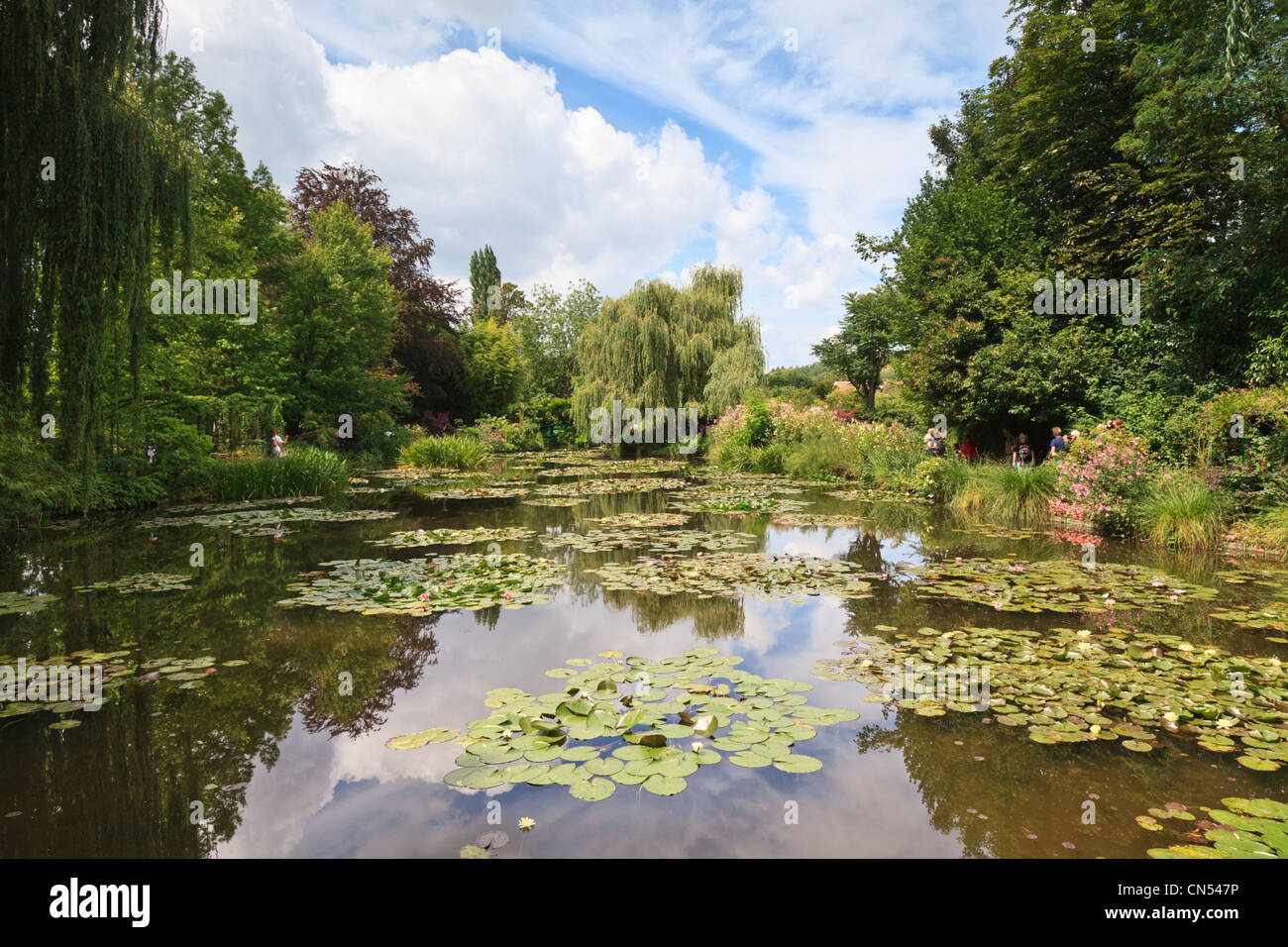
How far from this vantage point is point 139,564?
6.62m

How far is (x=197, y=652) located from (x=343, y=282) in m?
18.4

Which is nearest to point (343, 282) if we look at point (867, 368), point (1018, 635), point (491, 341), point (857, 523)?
point (491, 341)

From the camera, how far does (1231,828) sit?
221 centimetres

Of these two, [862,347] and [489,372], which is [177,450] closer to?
[489,372]

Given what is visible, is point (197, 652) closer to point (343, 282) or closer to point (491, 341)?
point (343, 282)

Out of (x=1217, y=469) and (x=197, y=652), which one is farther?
(x=1217, y=469)

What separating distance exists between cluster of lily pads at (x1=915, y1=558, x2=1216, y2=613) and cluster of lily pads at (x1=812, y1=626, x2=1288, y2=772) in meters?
0.73

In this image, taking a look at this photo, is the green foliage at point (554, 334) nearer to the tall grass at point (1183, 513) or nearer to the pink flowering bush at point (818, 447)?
the pink flowering bush at point (818, 447)

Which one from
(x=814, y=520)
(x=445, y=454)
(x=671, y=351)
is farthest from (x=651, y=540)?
(x=671, y=351)

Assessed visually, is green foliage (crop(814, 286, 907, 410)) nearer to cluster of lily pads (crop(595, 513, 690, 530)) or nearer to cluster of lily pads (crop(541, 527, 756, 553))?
cluster of lily pads (crop(595, 513, 690, 530))

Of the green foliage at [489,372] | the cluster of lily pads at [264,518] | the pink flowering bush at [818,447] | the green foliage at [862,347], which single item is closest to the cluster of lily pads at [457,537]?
the cluster of lily pads at [264,518]

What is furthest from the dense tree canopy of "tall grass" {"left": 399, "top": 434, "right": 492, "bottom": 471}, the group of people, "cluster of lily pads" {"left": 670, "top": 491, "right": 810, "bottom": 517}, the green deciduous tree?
the green deciduous tree

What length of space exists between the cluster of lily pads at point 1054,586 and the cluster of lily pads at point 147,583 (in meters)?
6.80

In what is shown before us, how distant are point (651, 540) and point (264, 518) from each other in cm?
639
